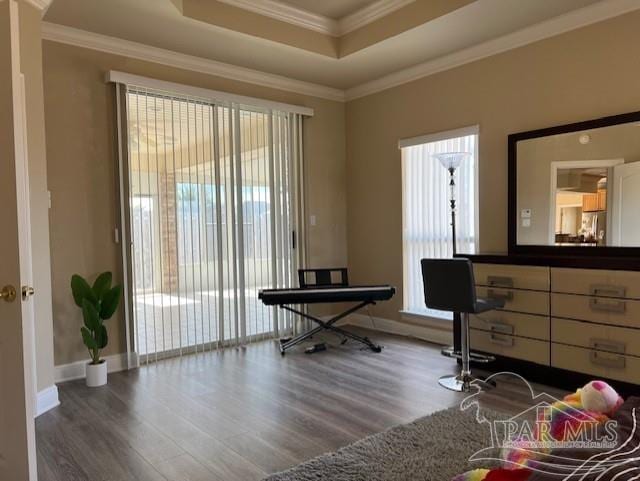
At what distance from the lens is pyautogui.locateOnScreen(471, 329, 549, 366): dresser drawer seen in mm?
3381

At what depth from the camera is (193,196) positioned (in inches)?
169

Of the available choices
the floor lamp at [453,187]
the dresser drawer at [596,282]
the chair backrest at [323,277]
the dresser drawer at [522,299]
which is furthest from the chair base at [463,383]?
the chair backrest at [323,277]

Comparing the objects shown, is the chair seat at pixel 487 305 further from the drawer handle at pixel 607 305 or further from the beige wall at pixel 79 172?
the beige wall at pixel 79 172

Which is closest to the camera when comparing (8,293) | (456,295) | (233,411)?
(8,293)

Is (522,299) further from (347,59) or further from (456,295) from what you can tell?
(347,59)

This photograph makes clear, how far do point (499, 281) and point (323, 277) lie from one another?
1.80m

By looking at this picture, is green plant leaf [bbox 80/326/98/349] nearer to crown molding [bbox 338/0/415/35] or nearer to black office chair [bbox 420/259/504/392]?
black office chair [bbox 420/259/504/392]

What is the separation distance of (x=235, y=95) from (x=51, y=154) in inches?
68.0

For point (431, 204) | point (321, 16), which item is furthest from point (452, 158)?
point (321, 16)

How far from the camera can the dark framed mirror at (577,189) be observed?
3275 millimetres

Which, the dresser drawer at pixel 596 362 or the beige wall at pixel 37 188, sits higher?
the beige wall at pixel 37 188

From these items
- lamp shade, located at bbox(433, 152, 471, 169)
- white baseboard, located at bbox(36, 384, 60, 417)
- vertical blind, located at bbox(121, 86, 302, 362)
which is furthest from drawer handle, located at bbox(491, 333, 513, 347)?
white baseboard, located at bbox(36, 384, 60, 417)

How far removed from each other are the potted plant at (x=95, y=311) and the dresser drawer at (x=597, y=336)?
3.23 m

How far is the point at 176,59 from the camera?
4195 mm
